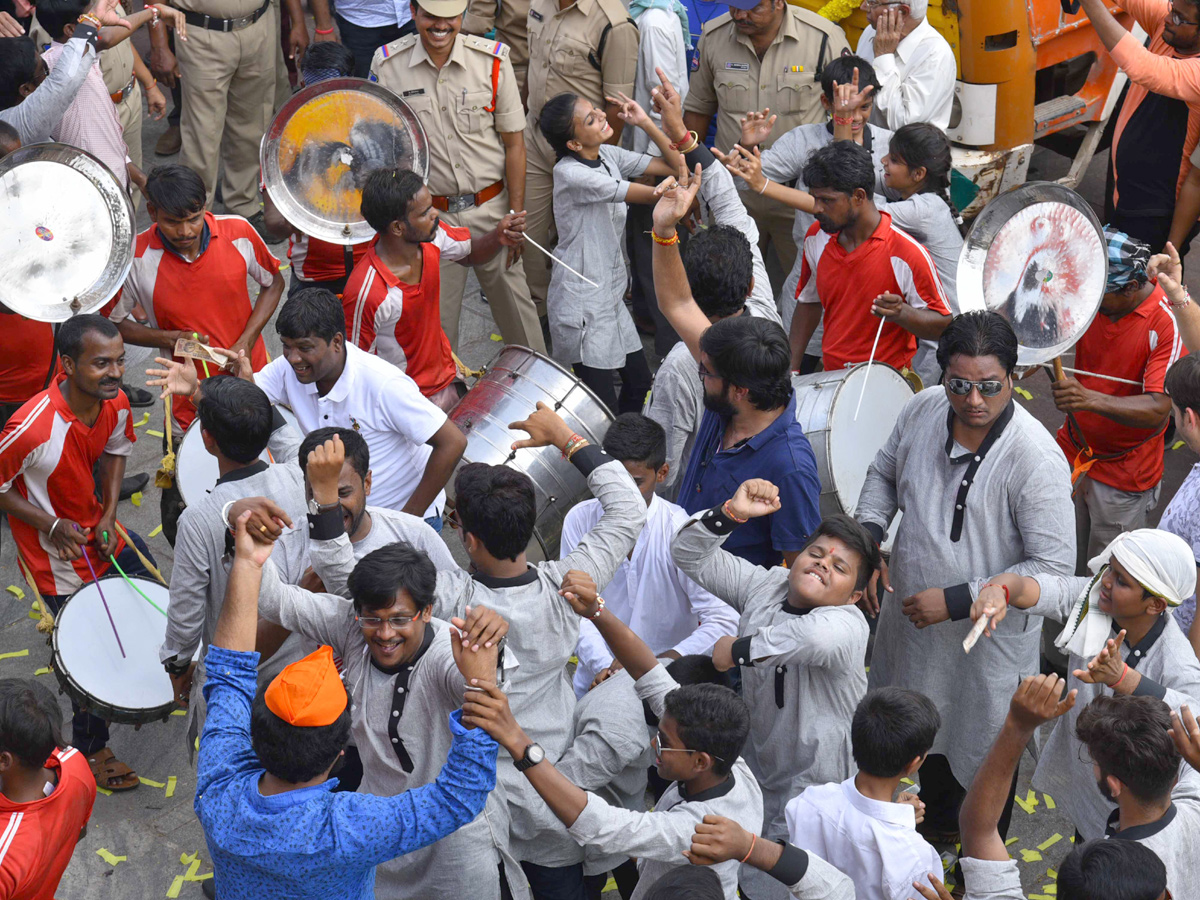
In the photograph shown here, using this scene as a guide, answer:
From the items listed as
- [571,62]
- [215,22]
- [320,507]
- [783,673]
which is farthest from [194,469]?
[215,22]

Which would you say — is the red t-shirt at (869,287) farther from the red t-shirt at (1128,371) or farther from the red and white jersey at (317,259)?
the red and white jersey at (317,259)

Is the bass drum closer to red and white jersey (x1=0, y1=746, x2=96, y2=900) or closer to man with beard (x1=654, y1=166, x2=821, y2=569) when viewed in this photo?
man with beard (x1=654, y1=166, x2=821, y2=569)

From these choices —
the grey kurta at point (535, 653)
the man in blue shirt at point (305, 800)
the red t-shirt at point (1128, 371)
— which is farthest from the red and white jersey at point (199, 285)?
the red t-shirt at point (1128, 371)

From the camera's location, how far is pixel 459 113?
712 cm

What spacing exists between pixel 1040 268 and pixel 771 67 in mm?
2851

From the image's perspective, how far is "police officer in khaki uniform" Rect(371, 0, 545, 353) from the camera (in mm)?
7105

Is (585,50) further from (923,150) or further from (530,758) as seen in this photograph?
(530,758)

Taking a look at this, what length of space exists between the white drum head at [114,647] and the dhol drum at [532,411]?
4.83 ft

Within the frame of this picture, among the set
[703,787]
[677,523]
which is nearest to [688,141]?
[677,523]

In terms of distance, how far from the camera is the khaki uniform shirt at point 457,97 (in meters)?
7.13

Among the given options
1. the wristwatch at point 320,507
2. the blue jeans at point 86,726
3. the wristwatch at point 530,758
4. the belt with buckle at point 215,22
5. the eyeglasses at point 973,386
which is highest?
the eyeglasses at point 973,386

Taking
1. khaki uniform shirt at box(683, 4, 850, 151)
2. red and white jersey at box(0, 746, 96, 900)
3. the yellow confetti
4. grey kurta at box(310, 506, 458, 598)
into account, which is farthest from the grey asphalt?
khaki uniform shirt at box(683, 4, 850, 151)

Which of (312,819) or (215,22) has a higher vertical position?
(312,819)

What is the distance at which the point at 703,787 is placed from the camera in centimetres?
354
